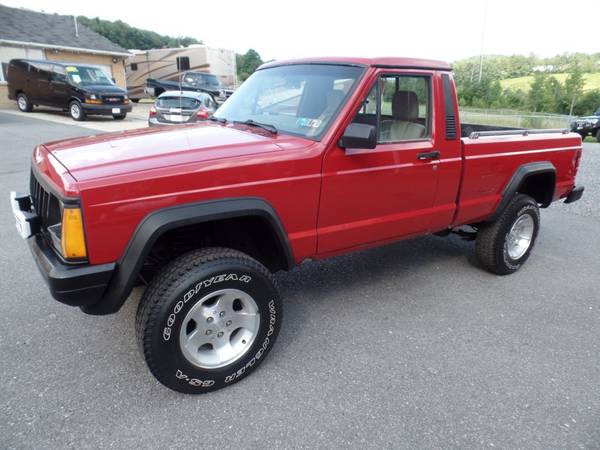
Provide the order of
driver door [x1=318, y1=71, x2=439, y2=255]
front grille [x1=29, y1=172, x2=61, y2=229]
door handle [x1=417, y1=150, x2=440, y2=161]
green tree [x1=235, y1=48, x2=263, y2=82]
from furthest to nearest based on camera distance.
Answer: green tree [x1=235, y1=48, x2=263, y2=82]
door handle [x1=417, y1=150, x2=440, y2=161]
driver door [x1=318, y1=71, x2=439, y2=255]
front grille [x1=29, y1=172, x2=61, y2=229]

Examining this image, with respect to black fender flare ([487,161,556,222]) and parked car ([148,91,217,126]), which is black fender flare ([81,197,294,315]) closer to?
black fender flare ([487,161,556,222])

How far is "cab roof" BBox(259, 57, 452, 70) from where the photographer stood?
3.02m

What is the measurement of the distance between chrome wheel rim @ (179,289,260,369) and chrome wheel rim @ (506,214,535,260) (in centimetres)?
283

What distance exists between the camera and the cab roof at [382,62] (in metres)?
3.02

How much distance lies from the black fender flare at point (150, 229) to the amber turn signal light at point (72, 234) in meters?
0.20

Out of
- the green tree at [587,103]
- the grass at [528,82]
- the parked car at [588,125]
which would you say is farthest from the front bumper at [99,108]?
the grass at [528,82]

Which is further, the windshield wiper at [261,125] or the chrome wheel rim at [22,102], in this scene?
the chrome wheel rim at [22,102]

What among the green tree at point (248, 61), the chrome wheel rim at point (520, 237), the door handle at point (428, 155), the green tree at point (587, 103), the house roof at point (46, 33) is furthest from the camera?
the green tree at point (248, 61)

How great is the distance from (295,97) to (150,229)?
61.6 inches

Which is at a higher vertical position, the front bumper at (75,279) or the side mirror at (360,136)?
the side mirror at (360,136)

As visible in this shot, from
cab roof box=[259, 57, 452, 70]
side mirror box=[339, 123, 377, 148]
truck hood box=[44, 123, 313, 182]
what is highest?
cab roof box=[259, 57, 452, 70]

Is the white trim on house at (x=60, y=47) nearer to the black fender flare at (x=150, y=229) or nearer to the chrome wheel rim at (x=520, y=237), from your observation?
the black fender flare at (x=150, y=229)

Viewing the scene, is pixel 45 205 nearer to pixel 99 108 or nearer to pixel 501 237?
pixel 501 237

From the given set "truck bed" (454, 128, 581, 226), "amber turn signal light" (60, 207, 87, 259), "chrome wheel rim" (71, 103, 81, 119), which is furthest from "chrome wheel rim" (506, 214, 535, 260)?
"chrome wheel rim" (71, 103, 81, 119)
